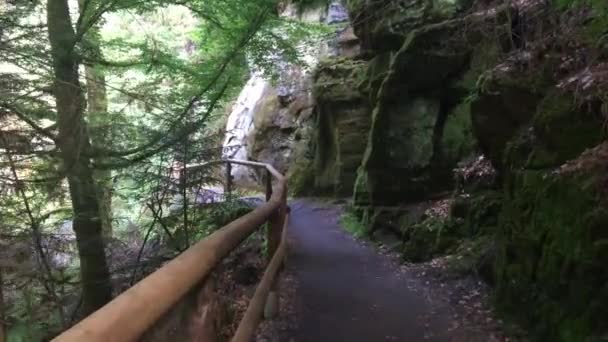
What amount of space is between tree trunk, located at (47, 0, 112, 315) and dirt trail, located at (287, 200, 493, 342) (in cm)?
246

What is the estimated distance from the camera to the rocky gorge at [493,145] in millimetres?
3812

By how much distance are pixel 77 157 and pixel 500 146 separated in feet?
15.8

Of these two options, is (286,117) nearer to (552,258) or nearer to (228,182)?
(228,182)

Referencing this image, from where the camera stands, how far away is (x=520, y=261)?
465cm

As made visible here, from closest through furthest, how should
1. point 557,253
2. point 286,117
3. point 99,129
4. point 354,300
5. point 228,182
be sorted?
point 557,253, point 354,300, point 99,129, point 228,182, point 286,117

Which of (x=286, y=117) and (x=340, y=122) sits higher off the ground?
(x=286, y=117)

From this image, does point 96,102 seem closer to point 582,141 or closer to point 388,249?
point 388,249

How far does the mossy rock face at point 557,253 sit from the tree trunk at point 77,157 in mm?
4356

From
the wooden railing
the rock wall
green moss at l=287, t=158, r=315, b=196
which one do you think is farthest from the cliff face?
the rock wall

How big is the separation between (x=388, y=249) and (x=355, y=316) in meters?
3.70

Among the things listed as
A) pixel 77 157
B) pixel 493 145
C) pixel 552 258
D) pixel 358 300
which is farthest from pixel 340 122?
pixel 552 258

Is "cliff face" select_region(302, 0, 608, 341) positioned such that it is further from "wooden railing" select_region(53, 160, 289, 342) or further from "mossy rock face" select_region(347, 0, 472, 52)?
"wooden railing" select_region(53, 160, 289, 342)

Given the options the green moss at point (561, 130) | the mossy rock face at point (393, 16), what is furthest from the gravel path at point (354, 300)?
the mossy rock face at point (393, 16)

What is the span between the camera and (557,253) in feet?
13.0
